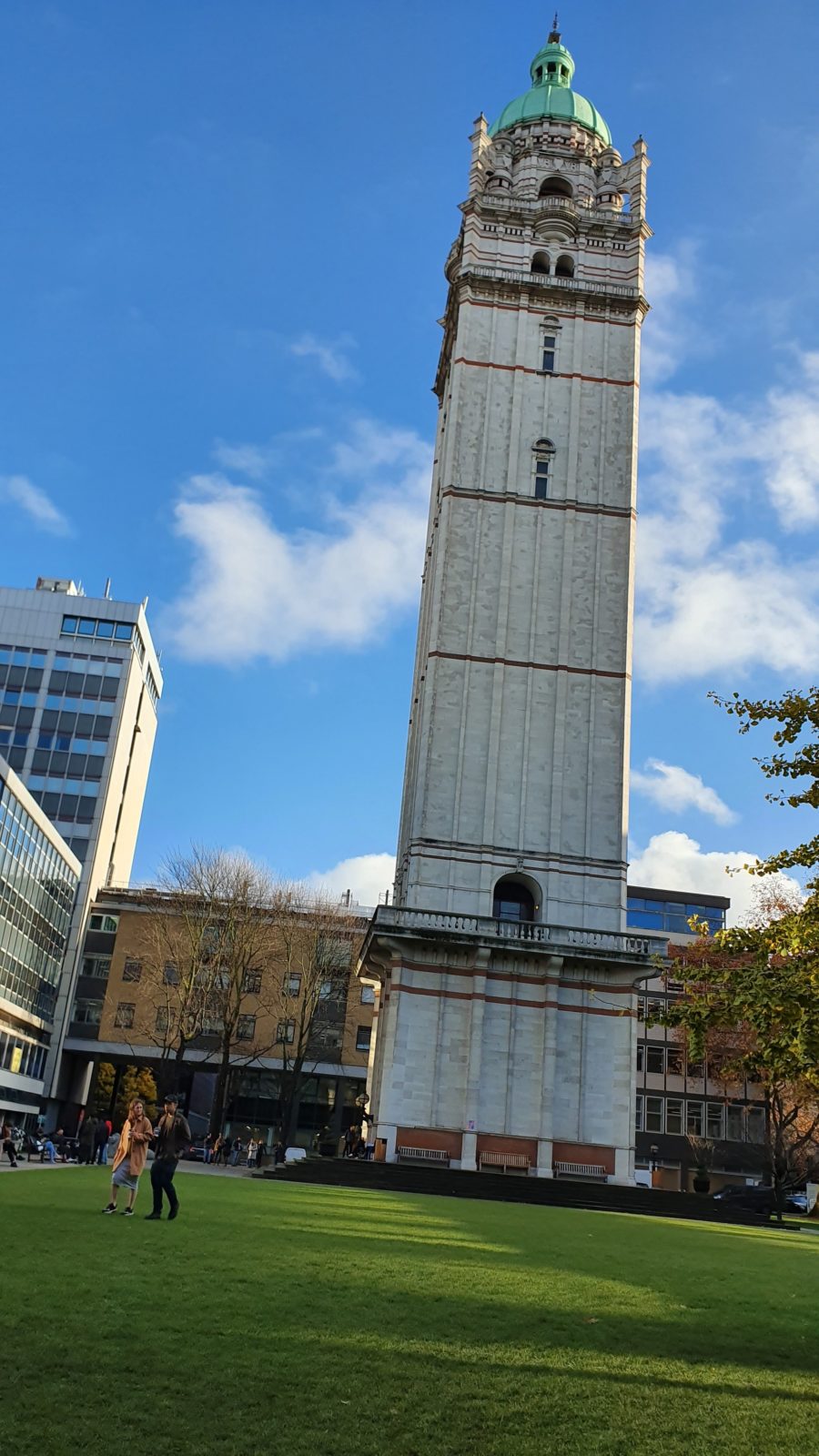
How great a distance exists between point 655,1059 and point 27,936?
4342cm

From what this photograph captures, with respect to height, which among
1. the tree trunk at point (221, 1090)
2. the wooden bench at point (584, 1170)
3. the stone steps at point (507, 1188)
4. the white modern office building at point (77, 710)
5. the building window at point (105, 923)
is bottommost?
the stone steps at point (507, 1188)

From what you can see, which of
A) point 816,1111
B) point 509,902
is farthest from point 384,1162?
point 816,1111

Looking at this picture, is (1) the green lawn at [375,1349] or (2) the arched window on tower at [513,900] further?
(2) the arched window on tower at [513,900]

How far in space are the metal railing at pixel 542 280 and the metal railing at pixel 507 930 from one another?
31175 mm

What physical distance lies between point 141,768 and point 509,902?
2349 inches

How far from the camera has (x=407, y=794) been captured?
5691cm

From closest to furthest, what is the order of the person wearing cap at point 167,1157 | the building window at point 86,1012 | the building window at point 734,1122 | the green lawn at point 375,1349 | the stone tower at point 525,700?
the green lawn at point 375,1349, the person wearing cap at point 167,1157, the stone tower at point 525,700, the building window at point 86,1012, the building window at point 734,1122

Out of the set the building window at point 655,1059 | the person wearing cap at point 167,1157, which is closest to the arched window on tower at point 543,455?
the person wearing cap at point 167,1157

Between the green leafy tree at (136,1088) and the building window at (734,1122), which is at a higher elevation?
the building window at (734,1122)

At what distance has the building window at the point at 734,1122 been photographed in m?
78.9

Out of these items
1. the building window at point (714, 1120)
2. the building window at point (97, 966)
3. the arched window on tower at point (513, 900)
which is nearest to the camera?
the arched window on tower at point (513, 900)

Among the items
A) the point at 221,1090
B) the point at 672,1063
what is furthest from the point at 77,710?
the point at 672,1063

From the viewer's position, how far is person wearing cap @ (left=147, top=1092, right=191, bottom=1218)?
1731 centimetres

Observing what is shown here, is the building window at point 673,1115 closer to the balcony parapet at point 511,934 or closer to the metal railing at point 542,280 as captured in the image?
the balcony parapet at point 511,934
